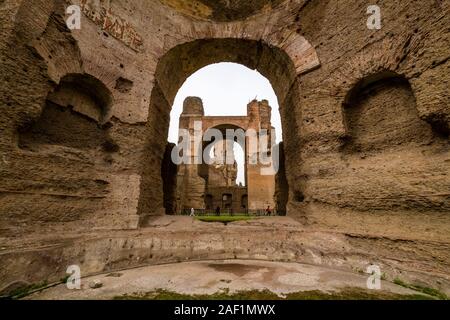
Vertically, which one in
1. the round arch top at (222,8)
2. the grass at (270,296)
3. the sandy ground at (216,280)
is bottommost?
the sandy ground at (216,280)

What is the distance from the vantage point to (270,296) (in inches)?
87.4

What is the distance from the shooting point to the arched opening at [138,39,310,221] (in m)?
5.05

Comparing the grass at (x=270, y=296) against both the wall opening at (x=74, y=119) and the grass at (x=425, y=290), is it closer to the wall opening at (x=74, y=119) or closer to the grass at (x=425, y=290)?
the grass at (x=425, y=290)

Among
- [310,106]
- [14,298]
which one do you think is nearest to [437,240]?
[310,106]

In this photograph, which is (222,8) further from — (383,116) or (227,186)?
(227,186)

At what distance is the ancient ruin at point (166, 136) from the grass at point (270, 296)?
0.77m

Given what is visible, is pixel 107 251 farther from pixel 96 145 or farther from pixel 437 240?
pixel 437 240

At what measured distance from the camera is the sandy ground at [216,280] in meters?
2.40

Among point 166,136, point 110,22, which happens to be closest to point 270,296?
point 166,136

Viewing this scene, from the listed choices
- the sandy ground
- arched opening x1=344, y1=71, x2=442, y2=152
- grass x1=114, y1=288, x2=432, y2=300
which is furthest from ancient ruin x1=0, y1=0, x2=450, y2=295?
grass x1=114, y1=288, x2=432, y2=300

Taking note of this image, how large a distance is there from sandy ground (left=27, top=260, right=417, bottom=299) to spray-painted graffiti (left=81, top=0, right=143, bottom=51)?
15.6 feet

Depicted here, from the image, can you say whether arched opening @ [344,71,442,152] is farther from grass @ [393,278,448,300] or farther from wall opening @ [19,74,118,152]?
wall opening @ [19,74,118,152]

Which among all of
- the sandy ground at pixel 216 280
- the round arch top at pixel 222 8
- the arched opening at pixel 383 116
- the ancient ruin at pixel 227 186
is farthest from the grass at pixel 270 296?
the ancient ruin at pixel 227 186

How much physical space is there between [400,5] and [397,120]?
1.94 meters
